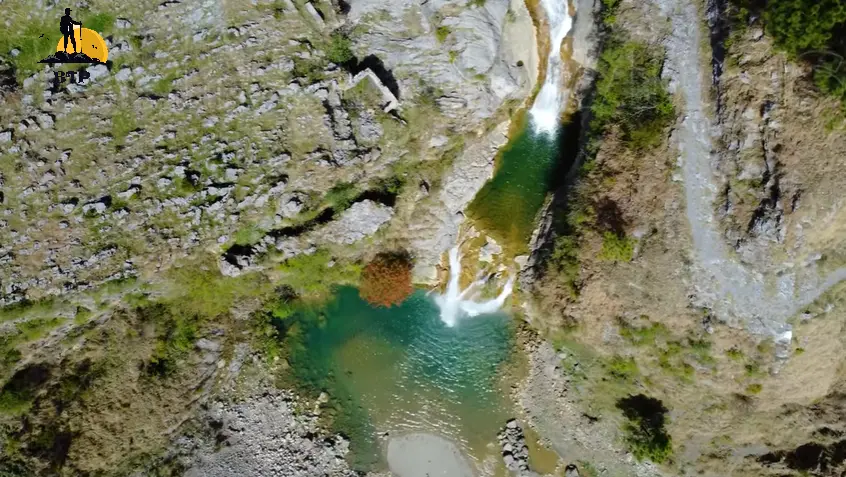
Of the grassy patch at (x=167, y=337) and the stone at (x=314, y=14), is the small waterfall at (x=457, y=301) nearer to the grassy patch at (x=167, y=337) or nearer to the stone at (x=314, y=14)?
the grassy patch at (x=167, y=337)

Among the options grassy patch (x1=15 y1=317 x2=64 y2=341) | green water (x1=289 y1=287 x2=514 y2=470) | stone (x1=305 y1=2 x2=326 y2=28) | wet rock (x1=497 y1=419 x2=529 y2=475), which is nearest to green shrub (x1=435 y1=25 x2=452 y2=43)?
stone (x1=305 y1=2 x2=326 y2=28)

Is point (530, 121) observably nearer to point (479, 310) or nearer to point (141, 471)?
point (479, 310)

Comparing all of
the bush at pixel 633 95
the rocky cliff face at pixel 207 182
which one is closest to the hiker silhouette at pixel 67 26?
the rocky cliff face at pixel 207 182

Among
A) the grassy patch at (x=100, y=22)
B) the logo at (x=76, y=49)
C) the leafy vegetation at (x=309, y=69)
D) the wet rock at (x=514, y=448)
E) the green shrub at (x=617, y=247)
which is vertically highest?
the leafy vegetation at (x=309, y=69)

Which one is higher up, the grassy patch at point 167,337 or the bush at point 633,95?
the bush at point 633,95

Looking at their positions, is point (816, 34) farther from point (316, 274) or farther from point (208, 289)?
point (208, 289)

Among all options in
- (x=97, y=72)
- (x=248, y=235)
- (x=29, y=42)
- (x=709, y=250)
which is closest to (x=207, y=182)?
(x=248, y=235)
